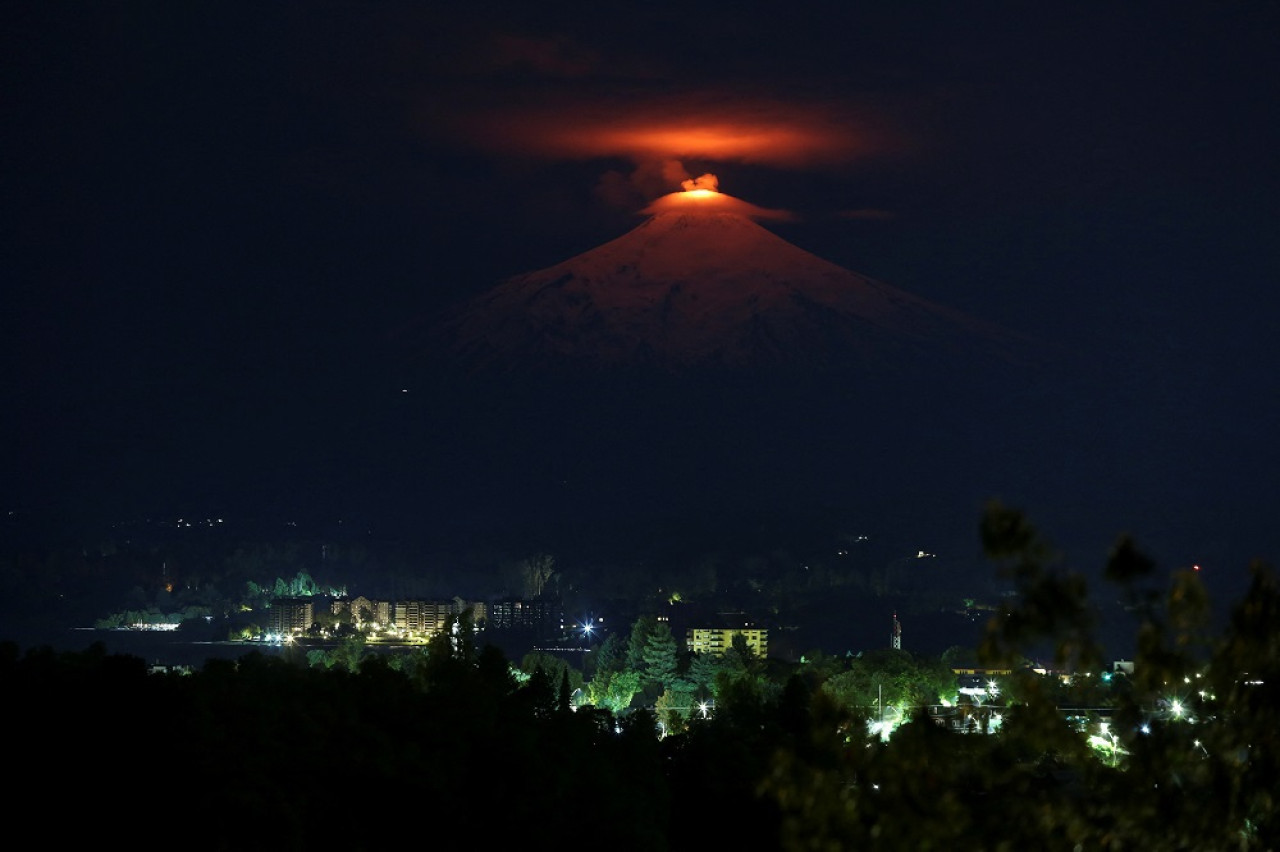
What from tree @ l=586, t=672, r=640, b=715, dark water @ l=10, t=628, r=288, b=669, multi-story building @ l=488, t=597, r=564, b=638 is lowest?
tree @ l=586, t=672, r=640, b=715

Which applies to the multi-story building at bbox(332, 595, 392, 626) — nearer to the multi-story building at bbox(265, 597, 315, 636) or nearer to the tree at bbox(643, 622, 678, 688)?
the multi-story building at bbox(265, 597, 315, 636)

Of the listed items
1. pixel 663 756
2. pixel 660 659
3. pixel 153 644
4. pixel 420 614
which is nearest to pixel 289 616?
pixel 420 614

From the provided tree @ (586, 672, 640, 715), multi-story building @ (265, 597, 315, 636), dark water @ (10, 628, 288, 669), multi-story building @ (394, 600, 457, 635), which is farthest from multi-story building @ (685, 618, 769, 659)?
tree @ (586, 672, 640, 715)

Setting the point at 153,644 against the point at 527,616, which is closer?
the point at 153,644

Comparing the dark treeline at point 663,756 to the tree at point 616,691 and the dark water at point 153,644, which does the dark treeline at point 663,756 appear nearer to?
the tree at point 616,691

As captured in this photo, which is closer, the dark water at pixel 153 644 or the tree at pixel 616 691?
the tree at pixel 616 691

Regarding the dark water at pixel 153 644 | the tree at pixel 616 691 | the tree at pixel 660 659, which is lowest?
the tree at pixel 616 691

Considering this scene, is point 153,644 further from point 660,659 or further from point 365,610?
point 660,659

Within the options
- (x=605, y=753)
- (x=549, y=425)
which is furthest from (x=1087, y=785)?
(x=549, y=425)

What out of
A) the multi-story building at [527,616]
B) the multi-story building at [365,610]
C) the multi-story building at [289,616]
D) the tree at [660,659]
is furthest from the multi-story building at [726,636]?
the multi-story building at [289,616]

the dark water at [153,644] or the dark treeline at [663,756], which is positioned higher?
the dark water at [153,644]

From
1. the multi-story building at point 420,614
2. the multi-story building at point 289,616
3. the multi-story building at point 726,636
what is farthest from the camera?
the multi-story building at point 420,614

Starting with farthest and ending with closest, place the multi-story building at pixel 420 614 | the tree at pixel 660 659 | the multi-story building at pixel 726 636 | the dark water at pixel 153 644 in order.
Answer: the multi-story building at pixel 420 614, the multi-story building at pixel 726 636, the dark water at pixel 153 644, the tree at pixel 660 659
